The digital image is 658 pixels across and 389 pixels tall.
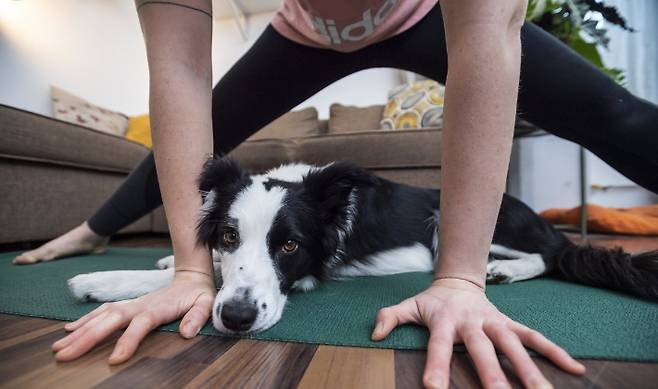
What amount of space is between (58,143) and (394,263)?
259cm

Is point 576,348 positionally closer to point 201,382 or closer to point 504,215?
point 201,382

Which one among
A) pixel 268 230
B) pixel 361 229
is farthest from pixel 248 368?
pixel 361 229

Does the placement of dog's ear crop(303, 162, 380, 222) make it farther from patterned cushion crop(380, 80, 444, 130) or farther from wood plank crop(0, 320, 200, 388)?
patterned cushion crop(380, 80, 444, 130)

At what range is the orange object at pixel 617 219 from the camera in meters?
3.20

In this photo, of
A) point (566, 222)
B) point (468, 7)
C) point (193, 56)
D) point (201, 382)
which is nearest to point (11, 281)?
point (193, 56)

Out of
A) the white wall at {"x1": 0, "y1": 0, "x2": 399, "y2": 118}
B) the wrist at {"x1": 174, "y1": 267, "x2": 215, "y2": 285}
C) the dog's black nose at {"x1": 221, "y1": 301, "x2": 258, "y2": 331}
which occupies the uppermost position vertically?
the white wall at {"x1": 0, "y1": 0, "x2": 399, "y2": 118}

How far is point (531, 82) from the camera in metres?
1.32

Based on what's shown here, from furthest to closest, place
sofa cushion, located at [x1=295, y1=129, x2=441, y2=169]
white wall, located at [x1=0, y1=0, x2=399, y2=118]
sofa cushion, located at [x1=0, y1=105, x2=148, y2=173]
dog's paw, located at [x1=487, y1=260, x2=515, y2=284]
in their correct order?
white wall, located at [x1=0, y1=0, x2=399, y2=118] → sofa cushion, located at [x1=295, y1=129, x2=441, y2=169] → sofa cushion, located at [x1=0, y1=105, x2=148, y2=173] → dog's paw, located at [x1=487, y1=260, x2=515, y2=284]

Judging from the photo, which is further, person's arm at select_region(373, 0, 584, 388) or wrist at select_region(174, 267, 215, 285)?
wrist at select_region(174, 267, 215, 285)

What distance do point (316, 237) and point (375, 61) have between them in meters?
0.85

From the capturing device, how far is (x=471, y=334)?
0.68 meters

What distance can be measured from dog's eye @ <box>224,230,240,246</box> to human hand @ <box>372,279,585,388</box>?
56 cm

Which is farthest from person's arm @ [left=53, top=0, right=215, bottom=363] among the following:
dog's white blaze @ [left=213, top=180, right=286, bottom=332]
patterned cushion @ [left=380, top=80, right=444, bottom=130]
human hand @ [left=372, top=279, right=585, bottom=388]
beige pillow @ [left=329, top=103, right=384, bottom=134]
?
beige pillow @ [left=329, top=103, right=384, bottom=134]

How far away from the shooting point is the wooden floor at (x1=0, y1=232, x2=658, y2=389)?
0.61m
